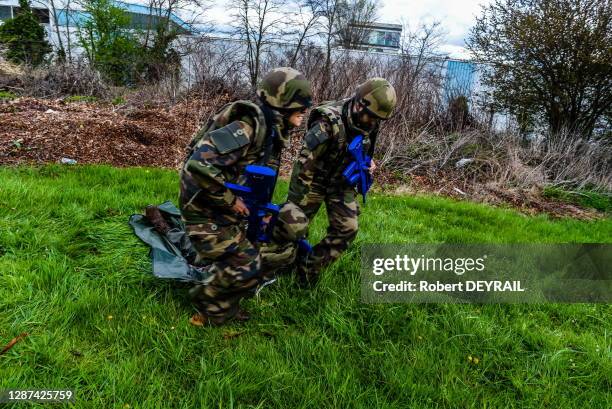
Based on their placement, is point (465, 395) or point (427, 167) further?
point (427, 167)

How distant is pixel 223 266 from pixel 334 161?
114cm

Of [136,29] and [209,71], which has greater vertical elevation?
[136,29]

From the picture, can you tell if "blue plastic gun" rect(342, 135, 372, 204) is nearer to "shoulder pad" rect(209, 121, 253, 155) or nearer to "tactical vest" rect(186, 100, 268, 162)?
"tactical vest" rect(186, 100, 268, 162)

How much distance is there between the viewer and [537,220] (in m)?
6.08

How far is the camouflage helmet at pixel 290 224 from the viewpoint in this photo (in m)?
2.89

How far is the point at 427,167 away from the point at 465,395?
6.30 metres

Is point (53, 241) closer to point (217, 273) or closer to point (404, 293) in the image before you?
point (217, 273)

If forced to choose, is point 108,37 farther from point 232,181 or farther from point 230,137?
point 230,137

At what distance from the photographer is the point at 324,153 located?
10.3 feet

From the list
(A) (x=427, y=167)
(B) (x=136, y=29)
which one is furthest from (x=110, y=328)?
(B) (x=136, y=29)

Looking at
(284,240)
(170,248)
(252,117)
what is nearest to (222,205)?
(252,117)

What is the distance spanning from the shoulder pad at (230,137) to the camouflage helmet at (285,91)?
0.28m

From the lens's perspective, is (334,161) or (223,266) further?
(334,161)

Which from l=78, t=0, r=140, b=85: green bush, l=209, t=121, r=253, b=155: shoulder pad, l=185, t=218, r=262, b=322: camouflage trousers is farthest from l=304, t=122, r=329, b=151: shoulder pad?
l=78, t=0, r=140, b=85: green bush
